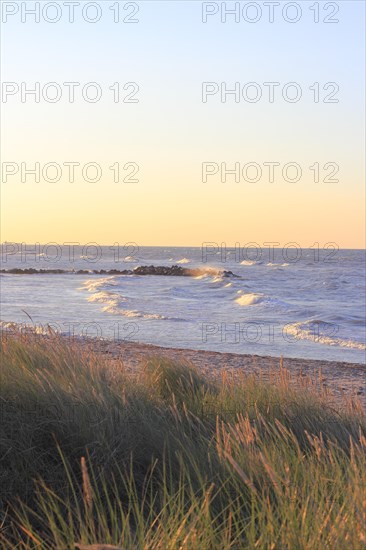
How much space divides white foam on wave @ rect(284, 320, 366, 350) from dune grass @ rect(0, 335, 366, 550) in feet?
42.2

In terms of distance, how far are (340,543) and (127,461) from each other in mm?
1975

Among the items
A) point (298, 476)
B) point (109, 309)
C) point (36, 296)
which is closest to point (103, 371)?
point (298, 476)

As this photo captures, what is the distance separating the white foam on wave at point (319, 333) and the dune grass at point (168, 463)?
12.9 metres

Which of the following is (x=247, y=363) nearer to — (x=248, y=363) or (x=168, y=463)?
(x=248, y=363)

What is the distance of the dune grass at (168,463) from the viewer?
8.93ft

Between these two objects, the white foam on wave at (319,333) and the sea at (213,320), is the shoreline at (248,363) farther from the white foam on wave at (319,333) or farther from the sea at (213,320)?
the white foam on wave at (319,333)

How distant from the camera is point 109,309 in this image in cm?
2667

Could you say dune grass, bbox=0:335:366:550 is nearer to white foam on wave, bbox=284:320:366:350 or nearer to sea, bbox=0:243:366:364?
sea, bbox=0:243:366:364

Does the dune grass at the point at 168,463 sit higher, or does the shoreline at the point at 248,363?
the dune grass at the point at 168,463

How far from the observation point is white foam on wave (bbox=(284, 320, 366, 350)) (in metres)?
18.7

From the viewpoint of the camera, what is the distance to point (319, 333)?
20.5 meters

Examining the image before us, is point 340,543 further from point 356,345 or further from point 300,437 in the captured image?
point 356,345

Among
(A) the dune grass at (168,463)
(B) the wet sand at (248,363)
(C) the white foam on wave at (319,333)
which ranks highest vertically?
(A) the dune grass at (168,463)

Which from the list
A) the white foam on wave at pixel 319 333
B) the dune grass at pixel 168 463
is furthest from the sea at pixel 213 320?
the dune grass at pixel 168 463
